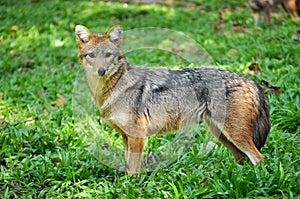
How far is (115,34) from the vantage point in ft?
17.0

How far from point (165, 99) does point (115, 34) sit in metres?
0.92

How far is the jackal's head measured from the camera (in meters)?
5.02

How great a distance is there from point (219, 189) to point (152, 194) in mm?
726

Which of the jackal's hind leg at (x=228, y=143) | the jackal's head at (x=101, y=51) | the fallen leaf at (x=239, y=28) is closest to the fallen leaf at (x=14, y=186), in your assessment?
the jackal's head at (x=101, y=51)

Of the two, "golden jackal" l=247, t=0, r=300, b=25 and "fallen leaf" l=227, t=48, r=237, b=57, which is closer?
"fallen leaf" l=227, t=48, r=237, b=57

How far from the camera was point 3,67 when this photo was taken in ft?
33.5

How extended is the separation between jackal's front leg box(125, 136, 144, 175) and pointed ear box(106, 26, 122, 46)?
1072 millimetres

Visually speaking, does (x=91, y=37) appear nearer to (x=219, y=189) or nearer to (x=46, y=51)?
(x=219, y=189)

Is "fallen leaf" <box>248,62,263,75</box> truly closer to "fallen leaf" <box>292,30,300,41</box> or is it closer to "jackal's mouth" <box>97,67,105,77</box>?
"fallen leaf" <box>292,30,300,41</box>

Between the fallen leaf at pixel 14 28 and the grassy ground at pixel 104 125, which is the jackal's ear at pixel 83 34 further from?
the fallen leaf at pixel 14 28

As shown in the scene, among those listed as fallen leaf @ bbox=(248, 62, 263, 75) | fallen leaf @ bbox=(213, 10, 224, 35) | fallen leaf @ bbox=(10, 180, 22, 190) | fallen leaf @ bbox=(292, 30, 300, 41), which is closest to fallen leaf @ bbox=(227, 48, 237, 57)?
fallen leaf @ bbox=(248, 62, 263, 75)

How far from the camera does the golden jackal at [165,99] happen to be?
5.15m

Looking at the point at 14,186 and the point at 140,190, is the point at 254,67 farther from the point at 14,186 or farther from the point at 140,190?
the point at 14,186

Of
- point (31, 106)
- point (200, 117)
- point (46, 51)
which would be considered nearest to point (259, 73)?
point (200, 117)
